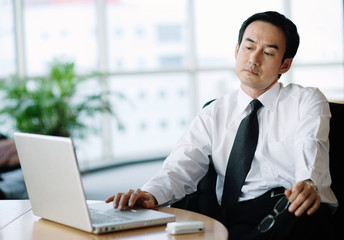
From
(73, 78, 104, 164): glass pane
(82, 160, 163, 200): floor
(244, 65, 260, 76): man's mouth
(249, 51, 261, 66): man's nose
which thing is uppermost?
(249, 51, 261, 66): man's nose

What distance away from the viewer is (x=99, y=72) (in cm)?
639

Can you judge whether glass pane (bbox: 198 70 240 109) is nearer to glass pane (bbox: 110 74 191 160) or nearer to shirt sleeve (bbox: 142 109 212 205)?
glass pane (bbox: 110 74 191 160)

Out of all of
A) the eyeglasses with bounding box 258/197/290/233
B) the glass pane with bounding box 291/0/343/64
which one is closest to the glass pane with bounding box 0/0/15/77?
the glass pane with bounding box 291/0/343/64

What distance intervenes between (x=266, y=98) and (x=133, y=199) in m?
0.81

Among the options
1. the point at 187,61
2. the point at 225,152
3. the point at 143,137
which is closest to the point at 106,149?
the point at 143,137

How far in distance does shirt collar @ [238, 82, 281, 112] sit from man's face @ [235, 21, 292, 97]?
0.13 feet

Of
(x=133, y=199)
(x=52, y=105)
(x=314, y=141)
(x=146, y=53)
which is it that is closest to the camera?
(x=133, y=199)

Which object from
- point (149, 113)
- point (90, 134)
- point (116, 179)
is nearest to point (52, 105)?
point (90, 134)

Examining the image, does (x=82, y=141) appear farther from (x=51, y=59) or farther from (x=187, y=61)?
(x=187, y=61)

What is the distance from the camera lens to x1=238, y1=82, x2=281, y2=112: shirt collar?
2.28 metres

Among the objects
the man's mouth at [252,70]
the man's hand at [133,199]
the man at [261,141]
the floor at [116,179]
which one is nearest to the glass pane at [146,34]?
the floor at [116,179]

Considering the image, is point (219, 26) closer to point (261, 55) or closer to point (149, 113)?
point (149, 113)

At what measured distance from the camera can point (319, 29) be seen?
781 cm

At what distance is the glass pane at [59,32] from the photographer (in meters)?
6.52
